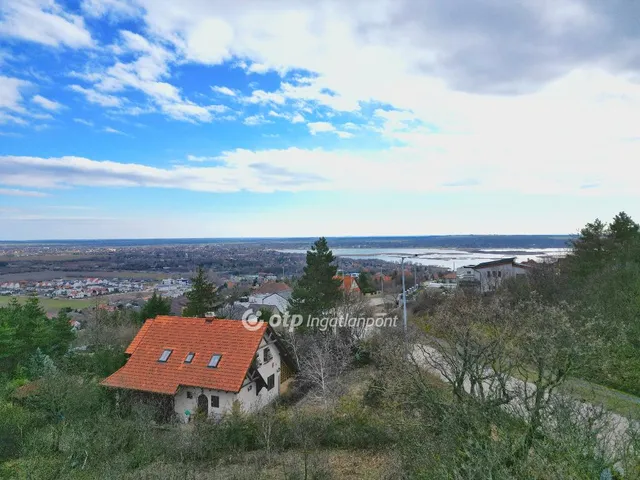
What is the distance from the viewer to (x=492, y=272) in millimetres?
47594

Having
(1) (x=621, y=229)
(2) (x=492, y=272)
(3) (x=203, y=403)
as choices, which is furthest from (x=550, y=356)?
(2) (x=492, y=272)

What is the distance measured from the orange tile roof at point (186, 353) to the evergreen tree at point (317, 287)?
776 cm

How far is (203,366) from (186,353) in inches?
56.2

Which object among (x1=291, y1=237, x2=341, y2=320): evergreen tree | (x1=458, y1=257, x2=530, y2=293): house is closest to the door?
(x1=291, y1=237, x2=341, y2=320): evergreen tree

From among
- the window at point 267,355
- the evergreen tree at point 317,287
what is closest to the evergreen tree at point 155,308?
the evergreen tree at point 317,287

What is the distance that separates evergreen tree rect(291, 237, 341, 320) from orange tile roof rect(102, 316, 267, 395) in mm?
7761

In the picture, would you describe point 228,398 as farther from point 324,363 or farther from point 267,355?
point 324,363

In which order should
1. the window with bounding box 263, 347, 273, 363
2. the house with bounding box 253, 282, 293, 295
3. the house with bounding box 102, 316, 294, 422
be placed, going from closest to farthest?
the house with bounding box 102, 316, 294, 422, the window with bounding box 263, 347, 273, 363, the house with bounding box 253, 282, 293, 295

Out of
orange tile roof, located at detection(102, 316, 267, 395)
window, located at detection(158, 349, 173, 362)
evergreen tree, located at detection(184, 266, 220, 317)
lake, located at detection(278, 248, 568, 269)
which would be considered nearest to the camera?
orange tile roof, located at detection(102, 316, 267, 395)

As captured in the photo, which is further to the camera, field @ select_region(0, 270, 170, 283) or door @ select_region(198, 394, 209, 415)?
field @ select_region(0, 270, 170, 283)

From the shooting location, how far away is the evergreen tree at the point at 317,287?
27.4m

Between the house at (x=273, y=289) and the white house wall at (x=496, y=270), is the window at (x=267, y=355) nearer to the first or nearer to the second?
the white house wall at (x=496, y=270)

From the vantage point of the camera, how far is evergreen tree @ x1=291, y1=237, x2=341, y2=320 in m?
27.4

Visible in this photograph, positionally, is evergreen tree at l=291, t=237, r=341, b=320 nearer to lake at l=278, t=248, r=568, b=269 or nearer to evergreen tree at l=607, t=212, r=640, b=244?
lake at l=278, t=248, r=568, b=269
